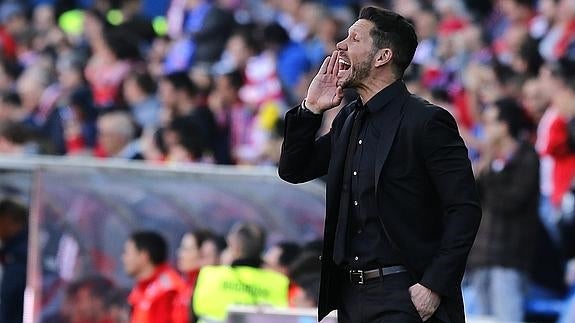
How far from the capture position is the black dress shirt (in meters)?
5.07

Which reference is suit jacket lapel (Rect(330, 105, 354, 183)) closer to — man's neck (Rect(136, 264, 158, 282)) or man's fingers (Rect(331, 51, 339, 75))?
man's fingers (Rect(331, 51, 339, 75))

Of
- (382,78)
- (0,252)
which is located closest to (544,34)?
(0,252)

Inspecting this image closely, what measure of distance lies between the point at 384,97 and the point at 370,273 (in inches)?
24.7

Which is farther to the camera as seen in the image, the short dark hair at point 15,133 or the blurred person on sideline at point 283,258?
the short dark hair at point 15,133

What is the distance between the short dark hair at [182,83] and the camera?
13531 millimetres

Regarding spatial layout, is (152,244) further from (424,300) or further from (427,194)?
(424,300)

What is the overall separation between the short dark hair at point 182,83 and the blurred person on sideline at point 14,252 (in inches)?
192

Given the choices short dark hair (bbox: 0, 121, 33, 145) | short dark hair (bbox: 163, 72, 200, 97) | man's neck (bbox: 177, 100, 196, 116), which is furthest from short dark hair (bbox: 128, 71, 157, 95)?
short dark hair (bbox: 0, 121, 33, 145)

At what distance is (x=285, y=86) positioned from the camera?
13.6 metres

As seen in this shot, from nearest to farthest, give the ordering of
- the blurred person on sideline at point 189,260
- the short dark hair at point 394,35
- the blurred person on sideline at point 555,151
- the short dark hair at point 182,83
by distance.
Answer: the short dark hair at point 394,35 → the blurred person on sideline at point 189,260 → the blurred person on sideline at point 555,151 → the short dark hair at point 182,83

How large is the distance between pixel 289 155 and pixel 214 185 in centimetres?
388

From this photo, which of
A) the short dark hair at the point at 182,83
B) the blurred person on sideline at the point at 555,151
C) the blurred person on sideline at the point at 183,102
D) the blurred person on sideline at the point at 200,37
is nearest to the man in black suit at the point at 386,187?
the blurred person on sideline at the point at 555,151

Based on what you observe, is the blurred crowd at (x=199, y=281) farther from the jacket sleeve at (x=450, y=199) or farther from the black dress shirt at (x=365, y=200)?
the jacket sleeve at (x=450, y=199)

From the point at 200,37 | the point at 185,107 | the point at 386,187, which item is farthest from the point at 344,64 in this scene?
the point at 200,37
